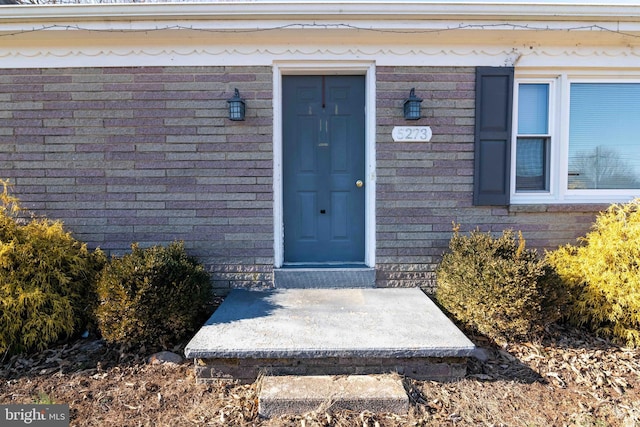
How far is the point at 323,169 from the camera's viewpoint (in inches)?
157

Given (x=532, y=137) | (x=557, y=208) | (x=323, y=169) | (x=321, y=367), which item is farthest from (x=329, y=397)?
(x=532, y=137)

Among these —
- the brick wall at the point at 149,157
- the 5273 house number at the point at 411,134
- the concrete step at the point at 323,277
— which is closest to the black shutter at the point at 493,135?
the 5273 house number at the point at 411,134

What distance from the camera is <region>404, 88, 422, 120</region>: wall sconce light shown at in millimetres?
3693

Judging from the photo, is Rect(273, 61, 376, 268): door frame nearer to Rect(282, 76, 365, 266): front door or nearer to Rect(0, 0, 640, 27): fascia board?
Rect(282, 76, 365, 266): front door

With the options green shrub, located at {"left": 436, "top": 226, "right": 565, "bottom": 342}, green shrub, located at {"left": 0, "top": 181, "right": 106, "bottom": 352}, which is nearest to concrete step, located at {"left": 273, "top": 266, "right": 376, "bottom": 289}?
green shrub, located at {"left": 436, "top": 226, "right": 565, "bottom": 342}

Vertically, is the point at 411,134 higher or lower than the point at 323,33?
lower

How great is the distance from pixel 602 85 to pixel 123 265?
5090 mm

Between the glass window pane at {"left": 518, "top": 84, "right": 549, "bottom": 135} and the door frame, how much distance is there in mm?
1620

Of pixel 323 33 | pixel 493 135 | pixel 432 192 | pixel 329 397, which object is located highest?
pixel 323 33

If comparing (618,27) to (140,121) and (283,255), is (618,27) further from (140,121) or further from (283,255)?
(140,121)

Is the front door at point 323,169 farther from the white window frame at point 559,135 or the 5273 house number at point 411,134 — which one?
the white window frame at point 559,135

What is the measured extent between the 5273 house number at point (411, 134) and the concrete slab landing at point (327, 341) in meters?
1.68

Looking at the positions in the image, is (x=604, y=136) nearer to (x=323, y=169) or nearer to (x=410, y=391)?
(x=323, y=169)

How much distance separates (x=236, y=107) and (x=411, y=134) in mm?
1776
